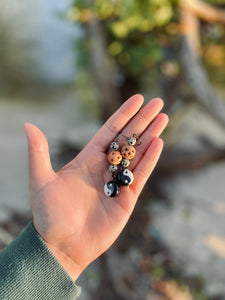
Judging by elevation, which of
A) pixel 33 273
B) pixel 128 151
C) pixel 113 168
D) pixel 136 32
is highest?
pixel 136 32

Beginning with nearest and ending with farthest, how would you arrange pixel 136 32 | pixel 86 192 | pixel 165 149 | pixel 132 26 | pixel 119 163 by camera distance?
pixel 86 192 → pixel 119 163 → pixel 132 26 → pixel 136 32 → pixel 165 149

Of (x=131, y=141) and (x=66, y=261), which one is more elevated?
(x=131, y=141)

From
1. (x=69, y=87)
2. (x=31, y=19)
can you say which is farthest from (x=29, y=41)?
(x=69, y=87)

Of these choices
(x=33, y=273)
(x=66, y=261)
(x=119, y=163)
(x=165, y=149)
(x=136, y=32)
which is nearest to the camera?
(x=33, y=273)

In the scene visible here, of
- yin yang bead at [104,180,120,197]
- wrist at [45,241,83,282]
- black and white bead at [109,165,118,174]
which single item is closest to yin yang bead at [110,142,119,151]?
black and white bead at [109,165,118,174]

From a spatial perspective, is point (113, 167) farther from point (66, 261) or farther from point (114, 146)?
point (66, 261)

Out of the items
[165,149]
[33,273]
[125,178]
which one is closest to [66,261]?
[33,273]

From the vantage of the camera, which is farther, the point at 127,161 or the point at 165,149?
the point at 165,149
